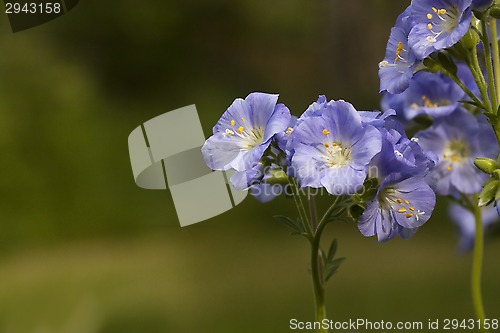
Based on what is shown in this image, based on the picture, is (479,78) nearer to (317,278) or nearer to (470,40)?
(470,40)

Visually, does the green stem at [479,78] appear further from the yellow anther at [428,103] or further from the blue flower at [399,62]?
Answer: the yellow anther at [428,103]

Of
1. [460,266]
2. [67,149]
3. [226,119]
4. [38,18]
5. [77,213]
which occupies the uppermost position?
[38,18]

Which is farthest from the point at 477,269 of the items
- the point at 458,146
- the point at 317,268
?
the point at 317,268

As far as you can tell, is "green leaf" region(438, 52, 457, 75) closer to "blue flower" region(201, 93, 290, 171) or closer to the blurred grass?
"blue flower" region(201, 93, 290, 171)

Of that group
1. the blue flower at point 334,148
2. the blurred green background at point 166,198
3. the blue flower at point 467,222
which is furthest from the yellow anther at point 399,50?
the blurred green background at point 166,198

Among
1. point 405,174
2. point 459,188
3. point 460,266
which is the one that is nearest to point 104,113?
point 460,266

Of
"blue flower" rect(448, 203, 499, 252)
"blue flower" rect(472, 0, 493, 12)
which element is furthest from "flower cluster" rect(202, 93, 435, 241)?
"blue flower" rect(448, 203, 499, 252)

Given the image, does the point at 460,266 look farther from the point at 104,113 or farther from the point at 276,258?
the point at 104,113
